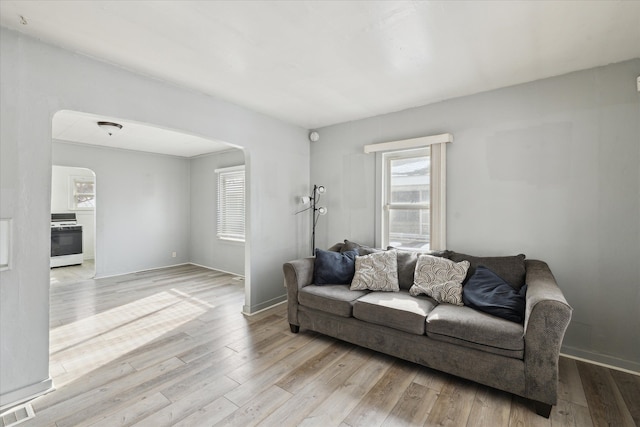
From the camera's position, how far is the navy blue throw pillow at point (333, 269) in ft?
10.5

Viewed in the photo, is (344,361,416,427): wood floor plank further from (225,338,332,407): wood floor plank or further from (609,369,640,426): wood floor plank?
(609,369,640,426): wood floor plank

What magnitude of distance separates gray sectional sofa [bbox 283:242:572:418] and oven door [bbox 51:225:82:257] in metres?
6.19

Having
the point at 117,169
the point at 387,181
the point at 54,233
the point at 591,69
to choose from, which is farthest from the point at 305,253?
the point at 54,233

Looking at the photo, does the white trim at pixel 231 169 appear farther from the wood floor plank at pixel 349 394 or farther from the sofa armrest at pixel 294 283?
the wood floor plank at pixel 349 394

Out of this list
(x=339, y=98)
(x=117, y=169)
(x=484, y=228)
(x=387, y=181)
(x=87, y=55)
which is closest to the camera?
(x=87, y=55)

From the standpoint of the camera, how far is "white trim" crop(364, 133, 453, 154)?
10.7ft

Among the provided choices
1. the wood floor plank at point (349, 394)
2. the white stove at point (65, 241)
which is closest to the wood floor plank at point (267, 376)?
the wood floor plank at point (349, 394)

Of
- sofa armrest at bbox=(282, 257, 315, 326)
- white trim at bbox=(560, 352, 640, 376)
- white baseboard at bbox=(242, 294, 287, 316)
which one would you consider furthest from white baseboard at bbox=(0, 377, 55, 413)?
white trim at bbox=(560, 352, 640, 376)

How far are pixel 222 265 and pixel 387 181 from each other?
403cm

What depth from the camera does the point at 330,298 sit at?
287 cm

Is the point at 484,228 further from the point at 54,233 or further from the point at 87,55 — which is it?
the point at 54,233

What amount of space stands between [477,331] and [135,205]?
21.1ft

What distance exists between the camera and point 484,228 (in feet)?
10.1

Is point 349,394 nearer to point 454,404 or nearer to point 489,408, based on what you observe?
point 454,404
